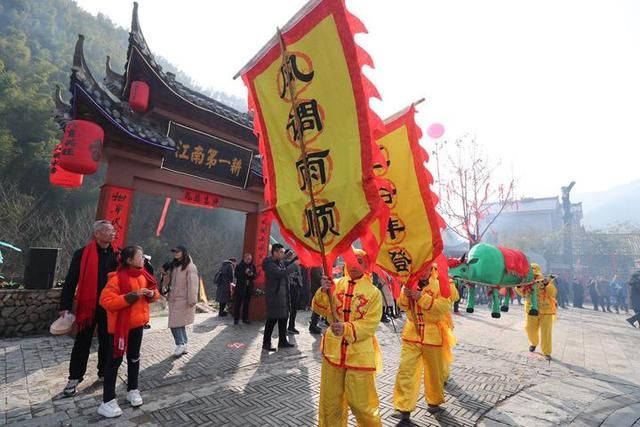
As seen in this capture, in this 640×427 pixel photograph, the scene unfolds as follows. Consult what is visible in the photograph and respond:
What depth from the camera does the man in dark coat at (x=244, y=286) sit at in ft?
27.3

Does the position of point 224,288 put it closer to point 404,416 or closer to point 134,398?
point 134,398

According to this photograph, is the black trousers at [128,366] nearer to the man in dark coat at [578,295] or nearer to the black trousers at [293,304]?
the black trousers at [293,304]

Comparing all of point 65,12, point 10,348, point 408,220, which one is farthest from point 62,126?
point 65,12

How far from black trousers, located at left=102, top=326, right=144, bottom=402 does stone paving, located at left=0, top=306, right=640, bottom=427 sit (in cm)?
25

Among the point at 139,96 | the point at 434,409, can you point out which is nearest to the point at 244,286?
the point at 139,96

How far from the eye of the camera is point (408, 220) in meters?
3.76

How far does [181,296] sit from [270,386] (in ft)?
7.37

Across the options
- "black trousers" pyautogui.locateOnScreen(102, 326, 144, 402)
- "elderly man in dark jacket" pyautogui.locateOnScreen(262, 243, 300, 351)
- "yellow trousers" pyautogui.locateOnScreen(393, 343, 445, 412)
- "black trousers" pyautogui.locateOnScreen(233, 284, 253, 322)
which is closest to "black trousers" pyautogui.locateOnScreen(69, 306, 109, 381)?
"black trousers" pyautogui.locateOnScreen(102, 326, 144, 402)

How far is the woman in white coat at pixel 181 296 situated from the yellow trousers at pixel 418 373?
3.56m

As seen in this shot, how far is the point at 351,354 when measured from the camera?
2.81 m

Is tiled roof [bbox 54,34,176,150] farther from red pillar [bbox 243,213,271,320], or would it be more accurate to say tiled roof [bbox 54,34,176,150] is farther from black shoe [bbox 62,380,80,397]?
black shoe [bbox 62,380,80,397]

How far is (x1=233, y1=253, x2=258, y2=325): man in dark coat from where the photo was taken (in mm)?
8312

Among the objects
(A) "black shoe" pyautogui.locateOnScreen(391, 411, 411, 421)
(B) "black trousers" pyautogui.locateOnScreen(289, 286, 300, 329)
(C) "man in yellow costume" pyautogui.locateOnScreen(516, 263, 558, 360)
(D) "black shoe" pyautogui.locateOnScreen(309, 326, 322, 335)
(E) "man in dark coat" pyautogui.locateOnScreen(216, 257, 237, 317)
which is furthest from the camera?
(E) "man in dark coat" pyautogui.locateOnScreen(216, 257, 237, 317)

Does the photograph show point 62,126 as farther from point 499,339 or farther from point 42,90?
point 42,90
